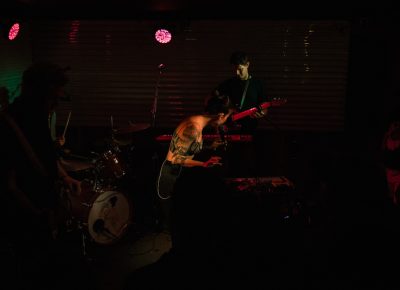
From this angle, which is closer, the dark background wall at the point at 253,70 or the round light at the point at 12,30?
the round light at the point at 12,30

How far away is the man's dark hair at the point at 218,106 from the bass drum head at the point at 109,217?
1759mm

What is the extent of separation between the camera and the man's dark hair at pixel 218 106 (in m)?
→ 6.46

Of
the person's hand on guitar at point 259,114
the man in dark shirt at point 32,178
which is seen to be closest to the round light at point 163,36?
the person's hand on guitar at point 259,114

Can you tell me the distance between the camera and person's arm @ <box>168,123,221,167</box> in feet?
18.3

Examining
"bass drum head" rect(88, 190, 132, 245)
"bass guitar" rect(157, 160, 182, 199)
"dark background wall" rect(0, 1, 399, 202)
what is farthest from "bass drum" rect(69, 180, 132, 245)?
"dark background wall" rect(0, 1, 399, 202)

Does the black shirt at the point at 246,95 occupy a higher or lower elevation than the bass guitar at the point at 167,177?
higher

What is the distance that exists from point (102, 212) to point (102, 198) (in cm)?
22

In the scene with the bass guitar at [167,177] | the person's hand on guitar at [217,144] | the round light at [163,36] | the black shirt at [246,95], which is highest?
the round light at [163,36]

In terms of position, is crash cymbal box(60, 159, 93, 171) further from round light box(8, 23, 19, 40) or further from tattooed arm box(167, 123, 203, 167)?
round light box(8, 23, 19, 40)

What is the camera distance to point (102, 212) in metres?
6.09

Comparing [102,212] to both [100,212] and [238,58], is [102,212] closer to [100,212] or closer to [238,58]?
[100,212]

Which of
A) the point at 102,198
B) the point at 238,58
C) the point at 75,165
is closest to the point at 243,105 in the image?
the point at 238,58

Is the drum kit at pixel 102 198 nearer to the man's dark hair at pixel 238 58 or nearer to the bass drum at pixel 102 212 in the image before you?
the bass drum at pixel 102 212

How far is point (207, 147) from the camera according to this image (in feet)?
21.9
